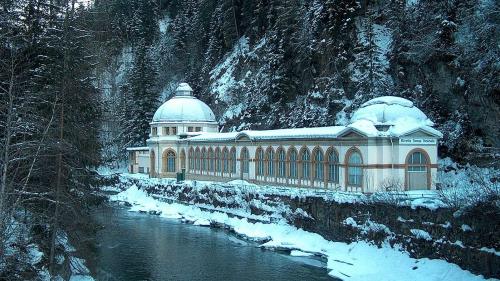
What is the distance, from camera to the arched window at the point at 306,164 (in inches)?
1328

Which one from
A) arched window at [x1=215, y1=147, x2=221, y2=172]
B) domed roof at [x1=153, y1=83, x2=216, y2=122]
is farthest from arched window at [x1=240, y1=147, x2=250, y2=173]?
domed roof at [x1=153, y1=83, x2=216, y2=122]

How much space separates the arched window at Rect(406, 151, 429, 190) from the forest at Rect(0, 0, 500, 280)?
3774 mm

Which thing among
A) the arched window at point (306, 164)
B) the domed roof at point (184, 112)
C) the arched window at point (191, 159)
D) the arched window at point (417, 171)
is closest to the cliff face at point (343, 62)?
the domed roof at point (184, 112)

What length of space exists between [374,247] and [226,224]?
12863mm

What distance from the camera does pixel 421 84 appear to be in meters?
37.5

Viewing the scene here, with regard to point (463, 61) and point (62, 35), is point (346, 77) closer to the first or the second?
point (463, 61)

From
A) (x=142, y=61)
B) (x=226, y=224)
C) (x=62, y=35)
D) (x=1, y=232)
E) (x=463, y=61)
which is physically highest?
(x=142, y=61)

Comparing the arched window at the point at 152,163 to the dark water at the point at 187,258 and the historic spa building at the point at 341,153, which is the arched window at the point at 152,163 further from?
the dark water at the point at 187,258

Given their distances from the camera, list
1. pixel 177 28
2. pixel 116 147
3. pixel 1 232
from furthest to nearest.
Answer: pixel 177 28
pixel 116 147
pixel 1 232

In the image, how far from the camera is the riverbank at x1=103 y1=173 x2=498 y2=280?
2009cm

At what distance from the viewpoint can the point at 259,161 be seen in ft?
131

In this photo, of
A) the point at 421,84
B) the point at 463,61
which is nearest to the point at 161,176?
the point at 421,84

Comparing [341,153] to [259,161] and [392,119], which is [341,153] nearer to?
[392,119]

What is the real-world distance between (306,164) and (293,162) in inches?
65.0
